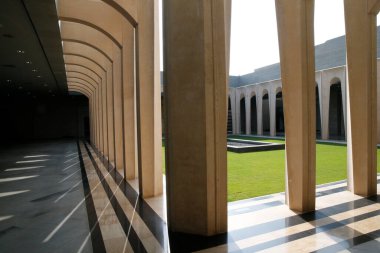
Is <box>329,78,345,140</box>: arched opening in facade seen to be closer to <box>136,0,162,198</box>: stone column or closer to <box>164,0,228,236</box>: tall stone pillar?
<box>136,0,162,198</box>: stone column

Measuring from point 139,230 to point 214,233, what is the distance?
4.61ft

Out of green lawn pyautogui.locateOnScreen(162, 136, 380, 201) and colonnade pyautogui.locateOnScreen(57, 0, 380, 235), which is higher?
colonnade pyautogui.locateOnScreen(57, 0, 380, 235)

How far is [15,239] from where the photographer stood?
504 cm

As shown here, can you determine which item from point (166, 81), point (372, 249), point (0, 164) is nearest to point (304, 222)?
point (372, 249)

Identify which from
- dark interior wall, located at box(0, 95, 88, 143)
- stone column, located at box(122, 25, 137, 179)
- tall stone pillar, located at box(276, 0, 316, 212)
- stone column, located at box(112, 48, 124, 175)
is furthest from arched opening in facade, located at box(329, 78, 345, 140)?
dark interior wall, located at box(0, 95, 88, 143)

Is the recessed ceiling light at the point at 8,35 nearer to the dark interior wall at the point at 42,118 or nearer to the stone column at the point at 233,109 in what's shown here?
the dark interior wall at the point at 42,118

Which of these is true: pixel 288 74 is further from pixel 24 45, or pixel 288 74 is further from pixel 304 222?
pixel 24 45

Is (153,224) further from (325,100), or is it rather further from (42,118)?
(42,118)

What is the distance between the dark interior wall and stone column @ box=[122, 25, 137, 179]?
94.2ft

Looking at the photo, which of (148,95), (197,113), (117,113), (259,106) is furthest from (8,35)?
(259,106)

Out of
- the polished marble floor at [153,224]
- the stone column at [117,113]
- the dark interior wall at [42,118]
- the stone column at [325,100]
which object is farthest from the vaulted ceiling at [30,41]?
the stone column at [325,100]

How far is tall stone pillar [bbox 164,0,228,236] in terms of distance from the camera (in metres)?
4.93

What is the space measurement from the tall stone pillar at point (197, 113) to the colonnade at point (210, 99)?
0.02m

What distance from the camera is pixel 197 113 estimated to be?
4992mm
